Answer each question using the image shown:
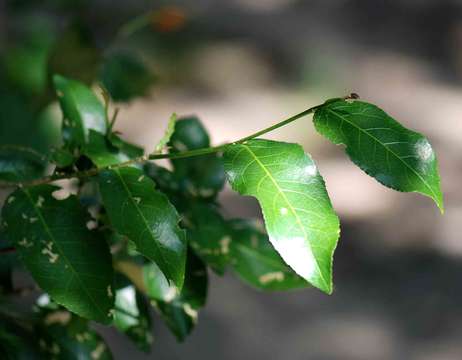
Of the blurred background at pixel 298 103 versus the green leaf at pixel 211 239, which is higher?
the green leaf at pixel 211 239

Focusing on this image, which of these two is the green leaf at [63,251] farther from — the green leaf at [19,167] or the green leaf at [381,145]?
the green leaf at [381,145]

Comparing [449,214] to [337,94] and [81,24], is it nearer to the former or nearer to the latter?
[337,94]

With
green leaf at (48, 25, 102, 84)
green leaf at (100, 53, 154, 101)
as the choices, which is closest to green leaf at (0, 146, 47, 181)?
green leaf at (48, 25, 102, 84)

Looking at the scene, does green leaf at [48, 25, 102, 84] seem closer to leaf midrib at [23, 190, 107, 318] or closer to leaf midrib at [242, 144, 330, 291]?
leaf midrib at [23, 190, 107, 318]

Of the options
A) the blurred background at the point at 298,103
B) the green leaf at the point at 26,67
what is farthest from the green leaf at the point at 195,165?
the green leaf at the point at 26,67

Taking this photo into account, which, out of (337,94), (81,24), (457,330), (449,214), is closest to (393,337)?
(457,330)

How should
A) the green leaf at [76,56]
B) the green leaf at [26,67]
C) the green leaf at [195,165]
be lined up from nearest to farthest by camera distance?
the green leaf at [195,165], the green leaf at [76,56], the green leaf at [26,67]
